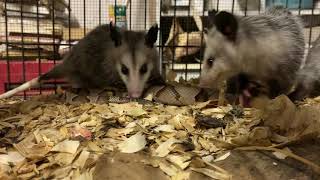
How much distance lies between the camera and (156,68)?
2570 mm

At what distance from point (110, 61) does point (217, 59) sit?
77 cm

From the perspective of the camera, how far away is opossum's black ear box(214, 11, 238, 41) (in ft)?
6.52

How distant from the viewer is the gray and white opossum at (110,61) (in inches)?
96.3

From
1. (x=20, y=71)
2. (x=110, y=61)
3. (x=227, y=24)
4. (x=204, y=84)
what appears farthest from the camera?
(x=20, y=71)

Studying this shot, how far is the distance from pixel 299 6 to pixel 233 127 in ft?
5.38

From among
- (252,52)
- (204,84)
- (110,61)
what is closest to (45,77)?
(110,61)

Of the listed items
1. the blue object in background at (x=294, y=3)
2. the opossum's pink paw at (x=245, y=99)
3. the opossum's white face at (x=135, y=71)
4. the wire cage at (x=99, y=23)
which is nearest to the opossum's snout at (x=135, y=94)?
the opossum's white face at (x=135, y=71)

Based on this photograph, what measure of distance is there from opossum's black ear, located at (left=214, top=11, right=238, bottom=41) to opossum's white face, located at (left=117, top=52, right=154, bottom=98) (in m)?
0.57

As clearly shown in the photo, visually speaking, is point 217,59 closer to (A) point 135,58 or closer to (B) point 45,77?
(A) point 135,58

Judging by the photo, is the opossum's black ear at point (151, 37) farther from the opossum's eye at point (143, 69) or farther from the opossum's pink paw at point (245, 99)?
the opossum's pink paw at point (245, 99)

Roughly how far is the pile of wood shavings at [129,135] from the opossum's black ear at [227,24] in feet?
1.31

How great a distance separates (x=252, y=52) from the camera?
2104 millimetres

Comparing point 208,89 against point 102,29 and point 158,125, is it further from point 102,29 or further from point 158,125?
point 102,29

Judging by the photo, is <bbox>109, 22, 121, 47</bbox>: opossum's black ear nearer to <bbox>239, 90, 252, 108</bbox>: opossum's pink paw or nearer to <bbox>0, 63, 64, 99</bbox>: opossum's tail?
<bbox>0, 63, 64, 99</bbox>: opossum's tail
